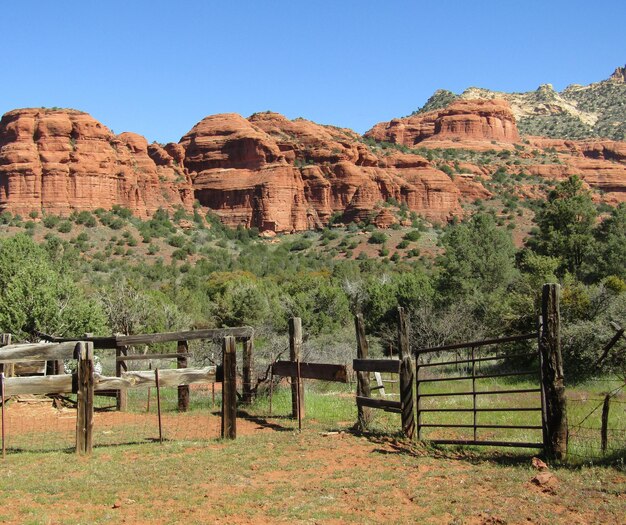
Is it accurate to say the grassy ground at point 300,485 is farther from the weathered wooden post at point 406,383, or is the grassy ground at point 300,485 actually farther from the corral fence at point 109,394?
the corral fence at point 109,394

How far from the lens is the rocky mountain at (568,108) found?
150538 mm

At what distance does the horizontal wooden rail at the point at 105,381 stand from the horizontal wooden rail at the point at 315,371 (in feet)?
7.12

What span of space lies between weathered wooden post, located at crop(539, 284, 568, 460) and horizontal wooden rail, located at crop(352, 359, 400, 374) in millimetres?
2493

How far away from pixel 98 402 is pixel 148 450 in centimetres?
732

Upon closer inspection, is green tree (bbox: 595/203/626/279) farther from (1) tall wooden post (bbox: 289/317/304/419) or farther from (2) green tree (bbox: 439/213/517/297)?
(1) tall wooden post (bbox: 289/317/304/419)

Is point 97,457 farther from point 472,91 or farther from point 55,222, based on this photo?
point 472,91

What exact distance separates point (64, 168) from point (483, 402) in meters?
77.4

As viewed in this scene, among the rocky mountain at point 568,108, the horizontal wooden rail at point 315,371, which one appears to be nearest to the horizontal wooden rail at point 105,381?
the horizontal wooden rail at point 315,371

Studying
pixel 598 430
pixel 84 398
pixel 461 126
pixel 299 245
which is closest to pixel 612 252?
pixel 598 430

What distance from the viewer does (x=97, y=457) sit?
30.8ft

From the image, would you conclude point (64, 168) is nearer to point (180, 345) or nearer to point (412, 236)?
point (412, 236)

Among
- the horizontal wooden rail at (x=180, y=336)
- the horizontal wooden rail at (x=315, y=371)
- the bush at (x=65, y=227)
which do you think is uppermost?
the bush at (x=65, y=227)

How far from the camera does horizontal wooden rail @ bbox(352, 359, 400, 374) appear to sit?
418 inches

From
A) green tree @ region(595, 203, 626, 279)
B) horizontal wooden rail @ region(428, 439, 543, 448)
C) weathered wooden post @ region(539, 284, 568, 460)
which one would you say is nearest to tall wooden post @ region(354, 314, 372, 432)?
horizontal wooden rail @ region(428, 439, 543, 448)
